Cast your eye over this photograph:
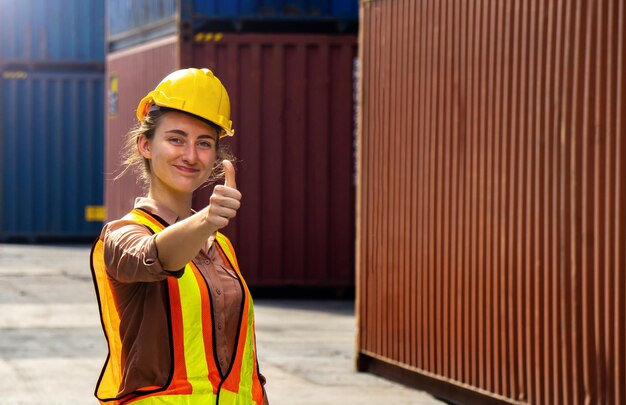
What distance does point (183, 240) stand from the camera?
2.78 m

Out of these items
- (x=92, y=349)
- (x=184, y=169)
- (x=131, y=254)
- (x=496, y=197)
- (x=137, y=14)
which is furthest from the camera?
(x=137, y=14)

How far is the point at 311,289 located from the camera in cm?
1767

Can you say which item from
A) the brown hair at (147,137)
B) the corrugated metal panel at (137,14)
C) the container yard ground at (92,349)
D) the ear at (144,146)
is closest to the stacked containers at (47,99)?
the corrugated metal panel at (137,14)

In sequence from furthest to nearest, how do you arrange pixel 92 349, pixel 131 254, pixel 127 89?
pixel 127 89, pixel 92 349, pixel 131 254

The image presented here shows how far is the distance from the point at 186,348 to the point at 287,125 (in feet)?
46.4

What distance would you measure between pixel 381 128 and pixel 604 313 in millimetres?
3648

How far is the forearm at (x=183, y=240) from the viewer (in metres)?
2.76

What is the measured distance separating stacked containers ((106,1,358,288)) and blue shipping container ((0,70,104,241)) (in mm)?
10653

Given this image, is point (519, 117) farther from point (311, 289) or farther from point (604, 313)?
point (311, 289)

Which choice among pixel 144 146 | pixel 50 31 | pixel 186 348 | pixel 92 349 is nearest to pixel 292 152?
pixel 92 349

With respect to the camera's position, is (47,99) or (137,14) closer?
(137,14)

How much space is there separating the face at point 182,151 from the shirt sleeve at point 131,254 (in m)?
0.16

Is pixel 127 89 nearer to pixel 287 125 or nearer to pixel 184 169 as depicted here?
pixel 287 125

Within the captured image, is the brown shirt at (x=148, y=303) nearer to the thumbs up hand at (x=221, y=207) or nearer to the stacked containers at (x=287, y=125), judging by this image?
the thumbs up hand at (x=221, y=207)
